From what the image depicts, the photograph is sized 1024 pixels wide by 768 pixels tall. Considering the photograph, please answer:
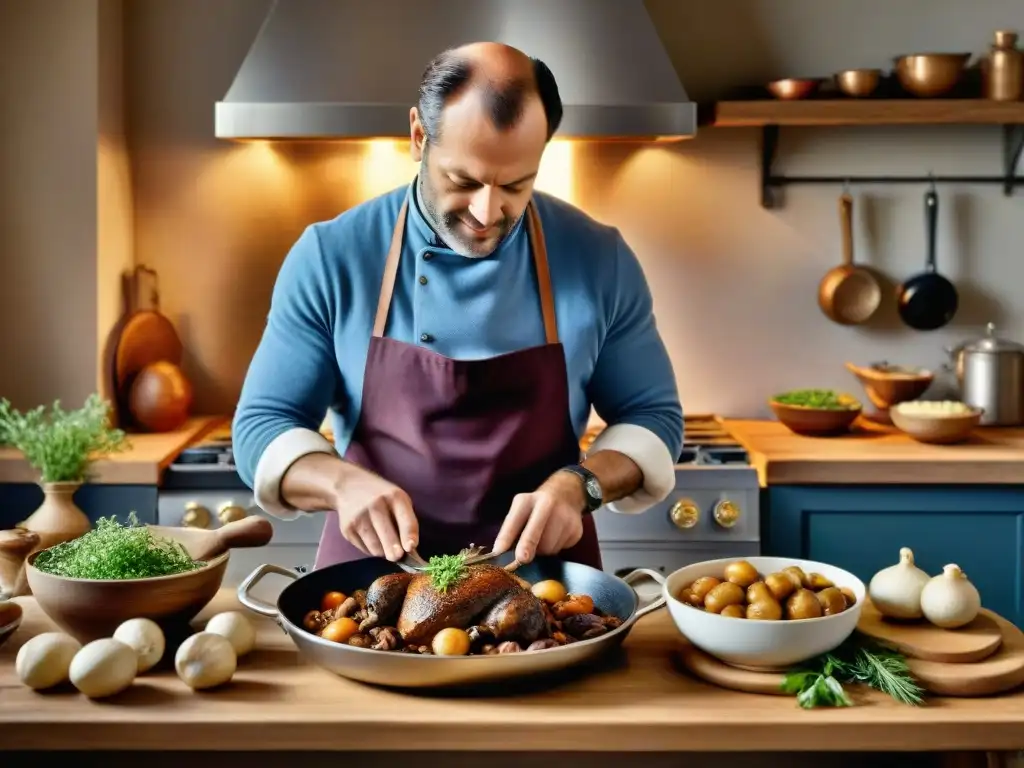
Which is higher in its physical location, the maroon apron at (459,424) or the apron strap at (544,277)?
the apron strap at (544,277)

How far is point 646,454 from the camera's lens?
203 cm

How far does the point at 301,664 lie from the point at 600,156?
240cm

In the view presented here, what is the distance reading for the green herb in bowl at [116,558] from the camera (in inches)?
62.8

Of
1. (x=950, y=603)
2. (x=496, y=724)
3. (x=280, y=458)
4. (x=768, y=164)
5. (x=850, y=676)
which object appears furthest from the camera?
(x=768, y=164)

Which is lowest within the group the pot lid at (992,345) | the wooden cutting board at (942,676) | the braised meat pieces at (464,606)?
the wooden cutting board at (942,676)

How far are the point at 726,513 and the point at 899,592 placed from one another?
54.7 inches

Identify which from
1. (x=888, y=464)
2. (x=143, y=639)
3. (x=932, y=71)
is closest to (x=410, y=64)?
(x=932, y=71)

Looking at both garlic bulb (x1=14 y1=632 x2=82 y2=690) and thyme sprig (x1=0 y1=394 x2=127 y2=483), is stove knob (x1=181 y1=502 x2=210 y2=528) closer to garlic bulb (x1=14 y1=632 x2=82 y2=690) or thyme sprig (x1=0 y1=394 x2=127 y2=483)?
thyme sprig (x1=0 y1=394 x2=127 y2=483)

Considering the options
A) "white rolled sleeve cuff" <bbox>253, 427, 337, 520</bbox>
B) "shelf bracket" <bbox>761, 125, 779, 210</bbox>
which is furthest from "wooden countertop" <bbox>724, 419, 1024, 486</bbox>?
"white rolled sleeve cuff" <bbox>253, 427, 337, 520</bbox>

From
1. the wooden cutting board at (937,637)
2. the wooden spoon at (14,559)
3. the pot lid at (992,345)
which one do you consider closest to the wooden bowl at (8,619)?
the wooden spoon at (14,559)

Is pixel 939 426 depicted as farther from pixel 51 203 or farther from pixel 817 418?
pixel 51 203

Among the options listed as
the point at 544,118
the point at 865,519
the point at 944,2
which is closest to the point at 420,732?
the point at 544,118

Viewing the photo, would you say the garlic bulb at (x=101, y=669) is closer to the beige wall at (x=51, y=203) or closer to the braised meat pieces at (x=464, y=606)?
the braised meat pieces at (x=464, y=606)

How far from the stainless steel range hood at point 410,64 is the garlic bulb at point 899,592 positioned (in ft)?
5.58
